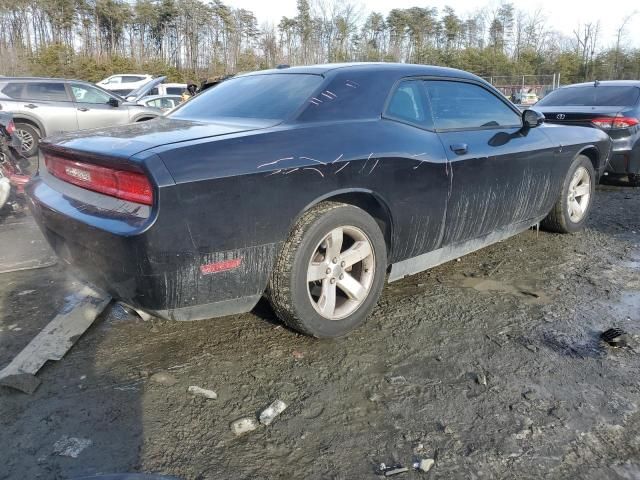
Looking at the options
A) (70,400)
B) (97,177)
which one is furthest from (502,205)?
(70,400)

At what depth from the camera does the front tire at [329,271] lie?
2654 millimetres

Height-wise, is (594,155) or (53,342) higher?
(594,155)

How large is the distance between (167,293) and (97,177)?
68cm

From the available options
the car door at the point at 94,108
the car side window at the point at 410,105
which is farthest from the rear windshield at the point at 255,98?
the car door at the point at 94,108

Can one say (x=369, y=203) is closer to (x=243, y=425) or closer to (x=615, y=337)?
(x=243, y=425)

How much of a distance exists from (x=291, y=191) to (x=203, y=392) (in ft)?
3.37

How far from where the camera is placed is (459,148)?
3.39 m

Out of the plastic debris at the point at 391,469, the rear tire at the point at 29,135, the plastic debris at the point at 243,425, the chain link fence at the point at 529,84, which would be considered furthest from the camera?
the chain link fence at the point at 529,84

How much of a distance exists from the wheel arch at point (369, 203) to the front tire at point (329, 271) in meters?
0.07

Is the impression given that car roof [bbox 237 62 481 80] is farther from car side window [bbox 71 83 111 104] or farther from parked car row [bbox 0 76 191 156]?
car side window [bbox 71 83 111 104]

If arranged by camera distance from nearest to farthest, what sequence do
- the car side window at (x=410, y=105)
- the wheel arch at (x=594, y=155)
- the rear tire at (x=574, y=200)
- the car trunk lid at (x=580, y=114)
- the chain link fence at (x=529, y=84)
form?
the car side window at (x=410, y=105), the rear tire at (x=574, y=200), the wheel arch at (x=594, y=155), the car trunk lid at (x=580, y=114), the chain link fence at (x=529, y=84)

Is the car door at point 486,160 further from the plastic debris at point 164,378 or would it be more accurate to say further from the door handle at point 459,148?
the plastic debris at point 164,378

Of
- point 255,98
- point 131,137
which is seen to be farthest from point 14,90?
point 131,137

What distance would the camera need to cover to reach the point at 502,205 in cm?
387
